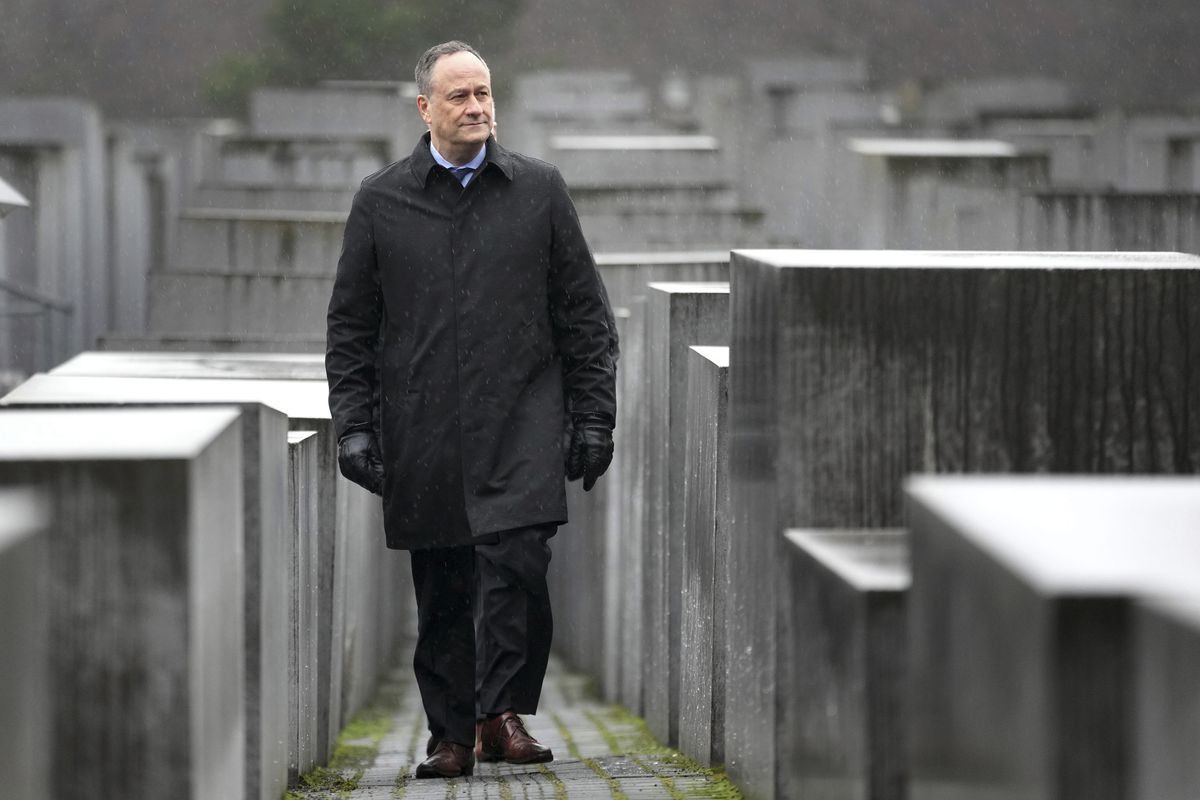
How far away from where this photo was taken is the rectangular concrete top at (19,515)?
9.02ft

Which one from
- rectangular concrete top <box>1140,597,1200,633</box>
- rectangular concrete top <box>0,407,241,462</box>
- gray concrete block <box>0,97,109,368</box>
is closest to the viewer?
rectangular concrete top <box>1140,597,1200,633</box>

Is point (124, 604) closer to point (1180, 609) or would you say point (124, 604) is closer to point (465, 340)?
point (1180, 609)

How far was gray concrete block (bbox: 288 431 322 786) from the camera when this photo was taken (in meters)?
5.45

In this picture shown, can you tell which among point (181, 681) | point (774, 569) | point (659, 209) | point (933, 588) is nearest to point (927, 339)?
point (774, 569)

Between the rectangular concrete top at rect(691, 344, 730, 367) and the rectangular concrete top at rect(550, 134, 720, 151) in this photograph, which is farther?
the rectangular concrete top at rect(550, 134, 720, 151)

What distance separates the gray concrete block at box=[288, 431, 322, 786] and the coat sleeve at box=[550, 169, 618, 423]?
77cm

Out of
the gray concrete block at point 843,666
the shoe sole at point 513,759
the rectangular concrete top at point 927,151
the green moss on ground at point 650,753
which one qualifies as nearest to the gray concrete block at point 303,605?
the shoe sole at point 513,759

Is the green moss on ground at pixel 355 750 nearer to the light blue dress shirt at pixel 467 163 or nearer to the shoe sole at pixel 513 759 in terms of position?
the shoe sole at pixel 513 759

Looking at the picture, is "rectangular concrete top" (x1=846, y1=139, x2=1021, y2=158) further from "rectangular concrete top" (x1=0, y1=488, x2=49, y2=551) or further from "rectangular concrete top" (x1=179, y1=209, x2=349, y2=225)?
"rectangular concrete top" (x1=0, y1=488, x2=49, y2=551)

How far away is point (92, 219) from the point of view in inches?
854

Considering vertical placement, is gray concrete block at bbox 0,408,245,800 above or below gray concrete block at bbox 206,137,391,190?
below

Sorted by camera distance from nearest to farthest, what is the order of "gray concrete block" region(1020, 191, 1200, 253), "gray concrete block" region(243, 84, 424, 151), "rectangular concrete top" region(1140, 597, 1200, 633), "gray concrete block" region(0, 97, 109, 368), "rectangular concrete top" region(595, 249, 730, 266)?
"rectangular concrete top" region(1140, 597, 1200, 633)
"rectangular concrete top" region(595, 249, 730, 266)
"gray concrete block" region(1020, 191, 1200, 253)
"gray concrete block" region(0, 97, 109, 368)
"gray concrete block" region(243, 84, 424, 151)

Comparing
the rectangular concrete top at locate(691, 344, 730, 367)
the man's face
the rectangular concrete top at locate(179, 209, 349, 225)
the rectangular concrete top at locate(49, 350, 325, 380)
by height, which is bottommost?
the rectangular concrete top at locate(691, 344, 730, 367)

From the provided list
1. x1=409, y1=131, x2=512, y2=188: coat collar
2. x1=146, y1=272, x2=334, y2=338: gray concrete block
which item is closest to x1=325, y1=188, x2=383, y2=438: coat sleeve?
x1=409, y1=131, x2=512, y2=188: coat collar
